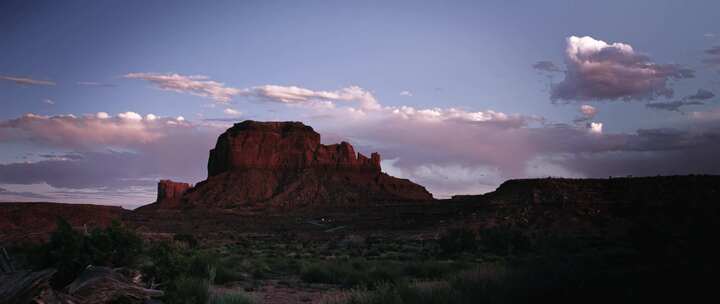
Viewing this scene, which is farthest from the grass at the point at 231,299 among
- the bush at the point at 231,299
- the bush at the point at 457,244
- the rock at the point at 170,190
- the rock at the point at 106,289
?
the rock at the point at 170,190

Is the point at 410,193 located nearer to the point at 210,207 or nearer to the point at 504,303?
the point at 210,207

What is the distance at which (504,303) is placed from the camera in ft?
29.5

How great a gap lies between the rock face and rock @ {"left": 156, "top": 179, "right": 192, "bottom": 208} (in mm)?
228

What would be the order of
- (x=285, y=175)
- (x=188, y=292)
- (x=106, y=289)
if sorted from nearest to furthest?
(x=106, y=289), (x=188, y=292), (x=285, y=175)

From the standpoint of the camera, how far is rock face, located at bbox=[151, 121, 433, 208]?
375ft

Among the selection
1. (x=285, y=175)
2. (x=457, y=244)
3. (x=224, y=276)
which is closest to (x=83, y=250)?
(x=224, y=276)

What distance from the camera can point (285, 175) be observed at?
131750 mm

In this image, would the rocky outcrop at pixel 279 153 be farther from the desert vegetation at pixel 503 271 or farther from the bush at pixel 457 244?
the desert vegetation at pixel 503 271

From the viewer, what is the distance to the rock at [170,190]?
408 ft

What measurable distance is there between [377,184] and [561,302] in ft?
393

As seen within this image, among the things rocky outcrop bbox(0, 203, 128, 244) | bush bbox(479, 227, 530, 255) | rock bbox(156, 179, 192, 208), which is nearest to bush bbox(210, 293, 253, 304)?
rocky outcrop bbox(0, 203, 128, 244)

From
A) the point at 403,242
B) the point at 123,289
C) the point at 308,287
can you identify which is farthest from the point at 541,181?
the point at 123,289

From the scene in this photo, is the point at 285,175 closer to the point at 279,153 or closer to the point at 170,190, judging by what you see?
the point at 279,153

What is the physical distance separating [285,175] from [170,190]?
2752 centimetres
